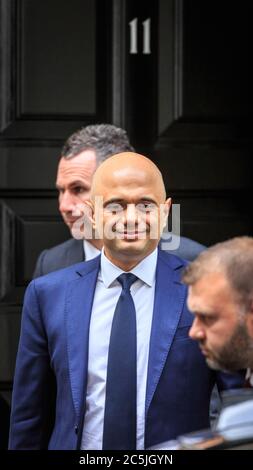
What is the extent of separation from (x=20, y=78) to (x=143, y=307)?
183cm

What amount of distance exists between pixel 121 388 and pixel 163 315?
0.25 metres

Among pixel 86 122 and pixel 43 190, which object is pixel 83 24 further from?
pixel 43 190

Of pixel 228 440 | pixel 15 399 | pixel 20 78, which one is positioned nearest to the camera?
pixel 228 440

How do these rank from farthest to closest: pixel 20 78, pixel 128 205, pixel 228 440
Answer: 1. pixel 20 78
2. pixel 128 205
3. pixel 228 440

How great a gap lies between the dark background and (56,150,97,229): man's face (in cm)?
70

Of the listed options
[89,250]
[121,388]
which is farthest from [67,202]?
[121,388]

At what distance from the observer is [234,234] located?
4785 millimetres

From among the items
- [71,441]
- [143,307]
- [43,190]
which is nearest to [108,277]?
[143,307]

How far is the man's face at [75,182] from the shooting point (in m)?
3.96

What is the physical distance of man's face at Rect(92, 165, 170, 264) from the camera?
297 cm

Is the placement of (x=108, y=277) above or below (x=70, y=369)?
above

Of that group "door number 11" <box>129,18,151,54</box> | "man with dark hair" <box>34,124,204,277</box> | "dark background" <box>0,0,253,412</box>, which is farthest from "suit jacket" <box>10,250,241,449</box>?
"door number 11" <box>129,18,151,54</box>

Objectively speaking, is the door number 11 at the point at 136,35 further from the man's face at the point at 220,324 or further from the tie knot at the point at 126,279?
the man's face at the point at 220,324

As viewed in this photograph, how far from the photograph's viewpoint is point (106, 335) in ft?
10.1
